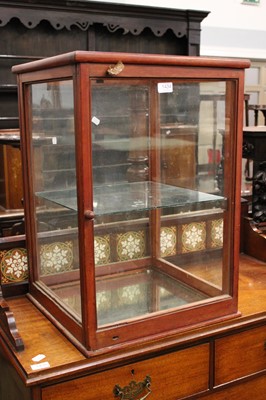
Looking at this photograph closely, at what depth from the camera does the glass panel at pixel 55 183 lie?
4.27ft

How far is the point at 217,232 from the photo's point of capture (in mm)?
1557

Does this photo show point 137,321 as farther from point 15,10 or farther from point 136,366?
point 15,10

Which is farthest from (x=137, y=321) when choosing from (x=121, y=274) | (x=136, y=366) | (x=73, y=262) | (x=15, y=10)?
(x=15, y=10)

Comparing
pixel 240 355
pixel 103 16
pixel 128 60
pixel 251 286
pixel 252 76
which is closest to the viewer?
pixel 128 60

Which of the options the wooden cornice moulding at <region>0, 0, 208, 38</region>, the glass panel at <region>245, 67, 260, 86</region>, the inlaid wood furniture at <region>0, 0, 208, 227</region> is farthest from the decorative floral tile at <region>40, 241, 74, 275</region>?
the glass panel at <region>245, 67, 260, 86</region>

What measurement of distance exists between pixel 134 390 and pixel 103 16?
10.5ft

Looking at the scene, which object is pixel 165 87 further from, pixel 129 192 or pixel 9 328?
pixel 9 328

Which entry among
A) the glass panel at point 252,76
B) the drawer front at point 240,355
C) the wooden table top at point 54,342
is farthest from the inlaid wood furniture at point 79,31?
the drawer front at point 240,355

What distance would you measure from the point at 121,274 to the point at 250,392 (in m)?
0.54

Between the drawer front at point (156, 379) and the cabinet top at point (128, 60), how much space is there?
77cm

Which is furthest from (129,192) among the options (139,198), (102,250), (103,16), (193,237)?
(103,16)

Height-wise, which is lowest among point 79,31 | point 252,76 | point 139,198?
point 139,198

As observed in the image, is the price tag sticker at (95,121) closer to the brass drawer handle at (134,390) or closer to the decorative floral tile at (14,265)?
the decorative floral tile at (14,265)

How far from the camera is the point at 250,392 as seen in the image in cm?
158
